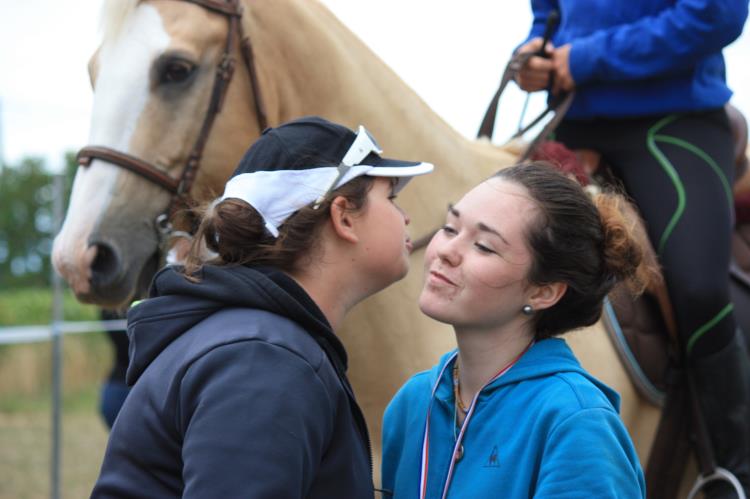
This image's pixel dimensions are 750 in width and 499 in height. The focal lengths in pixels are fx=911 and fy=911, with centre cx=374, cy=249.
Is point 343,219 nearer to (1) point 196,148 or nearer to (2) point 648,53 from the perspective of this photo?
(1) point 196,148

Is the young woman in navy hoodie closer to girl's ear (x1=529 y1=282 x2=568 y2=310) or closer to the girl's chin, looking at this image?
the girl's chin

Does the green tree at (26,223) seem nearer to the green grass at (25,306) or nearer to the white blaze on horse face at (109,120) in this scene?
the green grass at (25,306)

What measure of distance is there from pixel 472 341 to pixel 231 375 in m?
0.51

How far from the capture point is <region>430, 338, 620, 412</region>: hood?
1547 millimetres

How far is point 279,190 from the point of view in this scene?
155cm

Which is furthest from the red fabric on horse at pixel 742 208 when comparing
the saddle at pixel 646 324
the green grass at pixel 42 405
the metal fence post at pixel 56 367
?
the green grass at pixel 42 405

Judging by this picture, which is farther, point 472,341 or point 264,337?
point 472,341

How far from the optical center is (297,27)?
272 centimetres

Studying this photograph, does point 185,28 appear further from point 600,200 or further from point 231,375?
point 231,375

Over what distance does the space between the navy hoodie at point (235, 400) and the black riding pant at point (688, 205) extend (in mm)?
1602

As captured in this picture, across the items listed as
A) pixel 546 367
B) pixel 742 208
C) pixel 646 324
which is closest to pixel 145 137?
pixel 546 367

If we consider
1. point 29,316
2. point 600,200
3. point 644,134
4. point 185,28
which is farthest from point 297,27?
point 29,316

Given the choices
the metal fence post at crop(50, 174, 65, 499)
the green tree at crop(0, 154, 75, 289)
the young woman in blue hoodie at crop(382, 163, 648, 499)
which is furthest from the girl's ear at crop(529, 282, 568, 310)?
the green tree at crop(0, 154, 75, 289)

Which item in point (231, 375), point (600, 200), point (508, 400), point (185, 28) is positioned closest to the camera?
point (231, 375)
